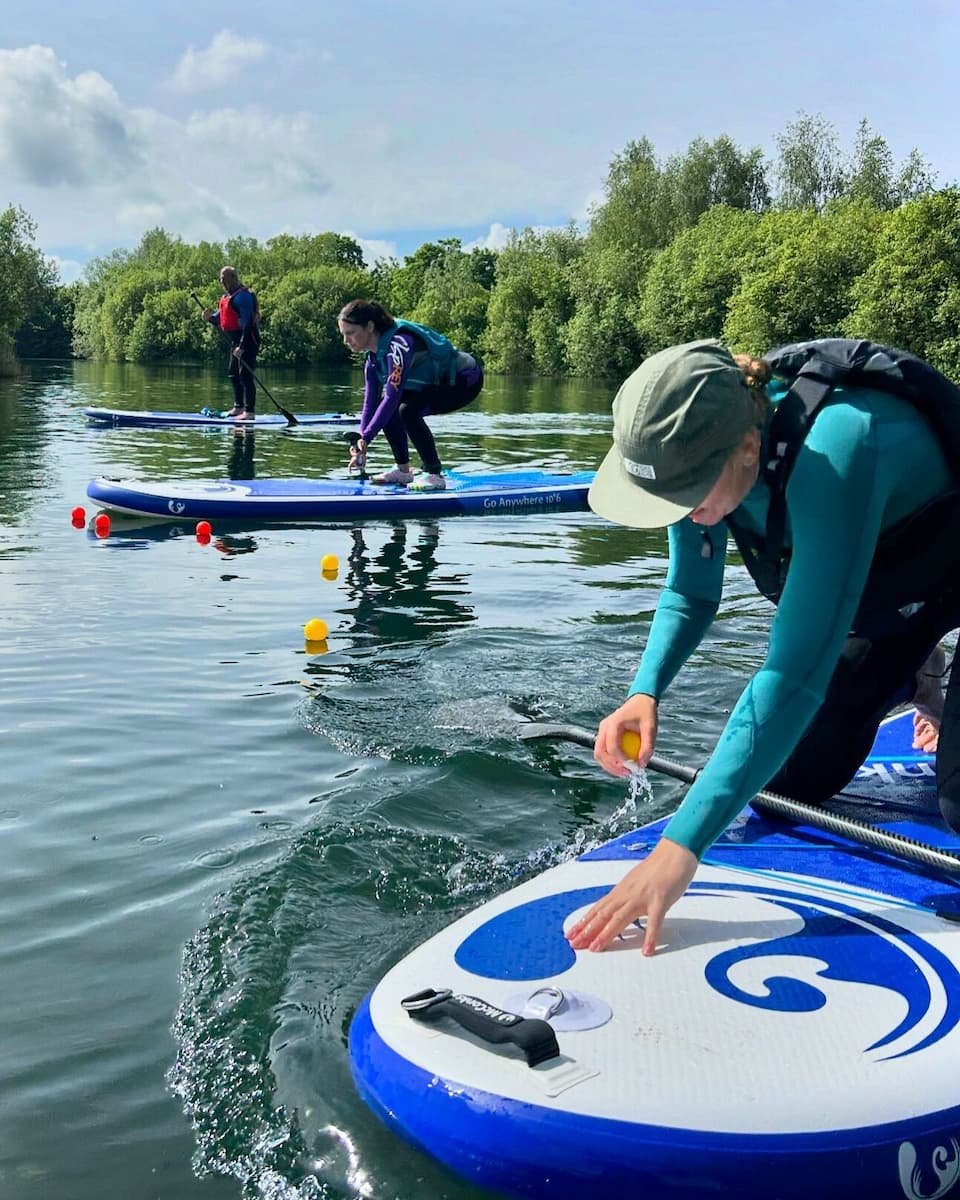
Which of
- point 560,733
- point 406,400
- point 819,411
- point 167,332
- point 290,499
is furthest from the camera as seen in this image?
point 167,332

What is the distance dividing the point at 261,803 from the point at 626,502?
239 cm

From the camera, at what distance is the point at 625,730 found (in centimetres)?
316

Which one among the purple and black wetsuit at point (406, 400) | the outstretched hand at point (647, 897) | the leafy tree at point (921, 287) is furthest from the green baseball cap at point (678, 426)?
the leafy tree at point (921, 287)

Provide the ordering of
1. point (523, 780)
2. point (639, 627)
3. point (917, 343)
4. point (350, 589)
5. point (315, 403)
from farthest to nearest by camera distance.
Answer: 1. point (917, 343)
2. point (315, 403)
3. point (350, 589)
4. point (639, 627)
5. point (523, 780)

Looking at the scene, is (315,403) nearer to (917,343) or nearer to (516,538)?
(917,343)

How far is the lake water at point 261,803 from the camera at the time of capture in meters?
2.65

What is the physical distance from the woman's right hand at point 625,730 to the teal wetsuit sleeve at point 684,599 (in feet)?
0.35

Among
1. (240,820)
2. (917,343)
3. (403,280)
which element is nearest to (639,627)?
(240,820)

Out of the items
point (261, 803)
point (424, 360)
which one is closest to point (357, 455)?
point (424, 360)

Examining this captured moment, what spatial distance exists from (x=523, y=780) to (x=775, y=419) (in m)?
2.34

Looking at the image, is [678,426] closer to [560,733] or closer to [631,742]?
[631,742]

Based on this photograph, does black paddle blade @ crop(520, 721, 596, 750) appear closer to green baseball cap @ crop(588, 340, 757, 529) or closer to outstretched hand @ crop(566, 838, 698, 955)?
outstretched hand @ crop(566, 838, 698, 955)

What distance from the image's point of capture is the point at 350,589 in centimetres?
A: 839

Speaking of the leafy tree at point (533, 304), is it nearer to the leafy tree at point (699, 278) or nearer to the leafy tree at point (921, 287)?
the leafy tree at point (699, 278)
